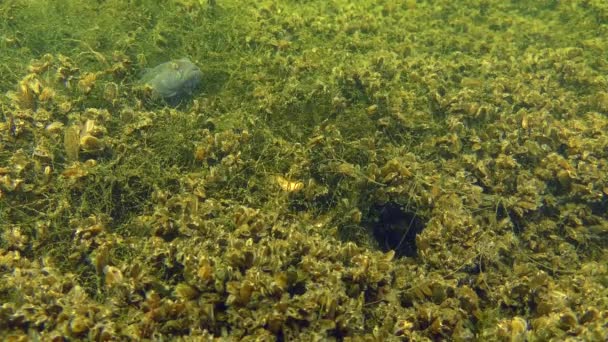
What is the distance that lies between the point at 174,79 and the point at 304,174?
1.72 metres

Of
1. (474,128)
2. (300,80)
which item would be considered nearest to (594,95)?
(474,128)

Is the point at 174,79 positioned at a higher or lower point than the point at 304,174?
higher

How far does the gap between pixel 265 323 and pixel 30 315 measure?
4.40 feet

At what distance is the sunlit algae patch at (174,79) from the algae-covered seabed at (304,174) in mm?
130

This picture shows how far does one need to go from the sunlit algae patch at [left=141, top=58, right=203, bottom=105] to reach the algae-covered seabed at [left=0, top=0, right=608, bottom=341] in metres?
0.13

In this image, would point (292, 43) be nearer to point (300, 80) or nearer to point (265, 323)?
point (300, 80)

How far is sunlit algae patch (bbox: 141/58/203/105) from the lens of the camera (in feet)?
15.7

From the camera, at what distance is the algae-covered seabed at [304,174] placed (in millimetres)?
3021

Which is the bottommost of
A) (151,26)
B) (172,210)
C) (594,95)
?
(172,210)

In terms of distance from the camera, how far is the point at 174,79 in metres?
4.82

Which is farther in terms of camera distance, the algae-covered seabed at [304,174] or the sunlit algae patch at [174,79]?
the sunlit algae patch at [174,79]

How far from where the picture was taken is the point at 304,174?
4141 millimetres

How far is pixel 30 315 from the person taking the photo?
2.80 meters

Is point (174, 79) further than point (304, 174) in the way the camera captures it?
Yes
